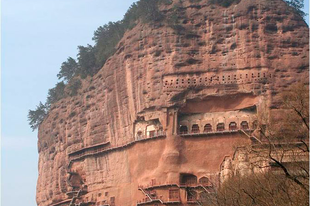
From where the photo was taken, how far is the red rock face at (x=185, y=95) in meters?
42.9

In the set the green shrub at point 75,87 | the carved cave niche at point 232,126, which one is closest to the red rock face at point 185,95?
the carved cave niche at point 232,126

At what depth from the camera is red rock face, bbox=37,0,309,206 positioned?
141ft

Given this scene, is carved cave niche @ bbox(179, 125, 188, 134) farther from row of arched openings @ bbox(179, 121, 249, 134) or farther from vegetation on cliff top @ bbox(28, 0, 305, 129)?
vegetation on cliff top @ bbox(28, 0, 305, 129)

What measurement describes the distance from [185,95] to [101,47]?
13.0 meters

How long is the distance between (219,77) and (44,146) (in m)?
18.0

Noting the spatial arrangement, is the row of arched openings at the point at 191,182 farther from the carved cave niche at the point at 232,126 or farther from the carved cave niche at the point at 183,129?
the carved cave niche at the point at 232,126

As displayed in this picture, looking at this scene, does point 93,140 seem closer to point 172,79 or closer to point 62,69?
point 172,79

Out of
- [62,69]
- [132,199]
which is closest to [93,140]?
[132,199]

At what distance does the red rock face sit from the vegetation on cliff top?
66 cm

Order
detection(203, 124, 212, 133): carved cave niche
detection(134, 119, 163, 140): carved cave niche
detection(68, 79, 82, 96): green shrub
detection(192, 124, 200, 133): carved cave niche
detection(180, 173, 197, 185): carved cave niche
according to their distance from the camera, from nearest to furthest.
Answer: detection(180, 173, 197, 185): carved cave niche
detection(203, 124, 212, 133): carved cave niche
detection(192, 124, 200, 133): carved cave niche
detection(134, 119, 163, 140): carved cave niche
detection(68, 79, 82, 96): green shrub

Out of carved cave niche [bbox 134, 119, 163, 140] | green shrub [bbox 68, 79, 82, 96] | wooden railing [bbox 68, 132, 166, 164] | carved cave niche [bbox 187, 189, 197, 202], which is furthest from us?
green shrub [bbox 68, 79, 82, 96]

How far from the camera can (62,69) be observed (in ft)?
201

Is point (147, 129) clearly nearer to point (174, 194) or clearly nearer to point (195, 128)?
point (195, 128)

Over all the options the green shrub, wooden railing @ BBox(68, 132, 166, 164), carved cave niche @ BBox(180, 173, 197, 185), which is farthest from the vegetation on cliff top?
carved cave niche @ BBox(180, 173, 197, 185)
